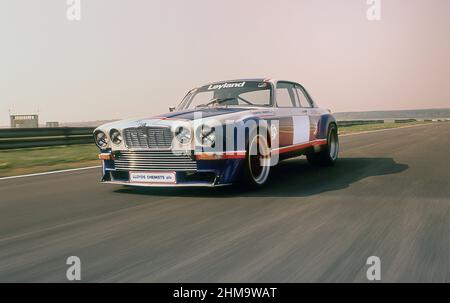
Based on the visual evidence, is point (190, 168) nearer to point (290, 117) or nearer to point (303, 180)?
point (303, 180)

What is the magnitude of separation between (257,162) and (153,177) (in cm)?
131

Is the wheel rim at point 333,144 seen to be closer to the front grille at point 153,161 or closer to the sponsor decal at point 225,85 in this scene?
the sponsor decal at point 225,85

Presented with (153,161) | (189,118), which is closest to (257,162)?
(189,118)

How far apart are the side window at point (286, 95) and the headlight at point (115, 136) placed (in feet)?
7.96

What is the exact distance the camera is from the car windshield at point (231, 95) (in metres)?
6.98

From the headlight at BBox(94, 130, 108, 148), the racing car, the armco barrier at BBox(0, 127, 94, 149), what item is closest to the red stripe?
the racing car

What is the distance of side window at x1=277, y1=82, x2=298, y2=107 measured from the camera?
7234 mm

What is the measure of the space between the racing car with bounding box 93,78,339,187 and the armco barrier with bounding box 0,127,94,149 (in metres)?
9.14

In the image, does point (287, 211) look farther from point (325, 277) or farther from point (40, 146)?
point (40, 146)

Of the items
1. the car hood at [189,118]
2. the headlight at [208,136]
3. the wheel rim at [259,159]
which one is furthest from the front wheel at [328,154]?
the headlight at [208,136]

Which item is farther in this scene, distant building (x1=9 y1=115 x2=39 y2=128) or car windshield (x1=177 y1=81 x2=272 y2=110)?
distant building (x1=9 y1=115 x2=39 y2=128)

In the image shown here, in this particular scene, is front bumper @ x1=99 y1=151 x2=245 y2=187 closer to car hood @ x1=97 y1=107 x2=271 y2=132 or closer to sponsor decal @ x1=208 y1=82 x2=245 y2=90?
car hood @ x1=97 y1=107 x2=271 y2=132

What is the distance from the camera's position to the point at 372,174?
7246 millimetres
